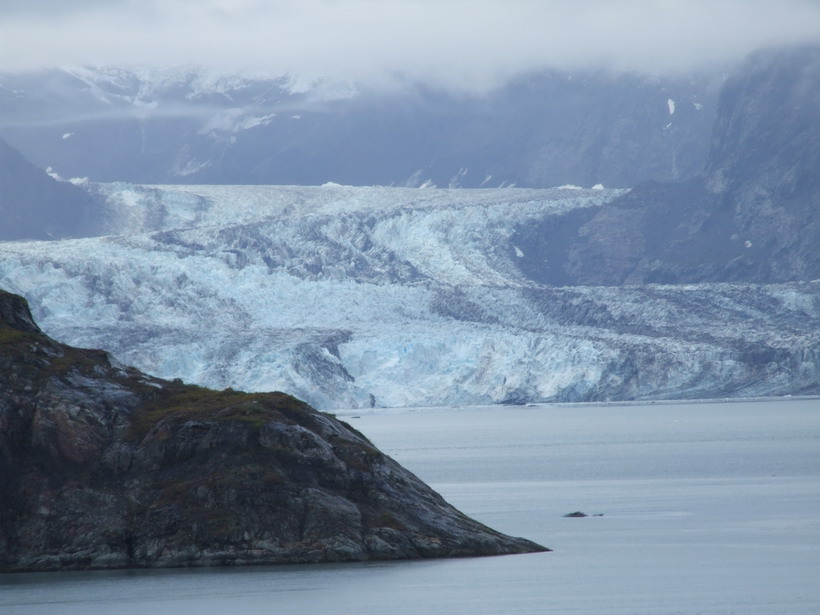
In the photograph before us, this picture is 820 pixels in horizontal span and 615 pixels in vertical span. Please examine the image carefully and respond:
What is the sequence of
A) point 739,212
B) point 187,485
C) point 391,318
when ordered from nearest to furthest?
point 187,485, point 391,318, point 739,212

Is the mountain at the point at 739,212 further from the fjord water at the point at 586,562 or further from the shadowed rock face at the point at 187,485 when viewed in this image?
the shadowed rock face at the point at 187,485

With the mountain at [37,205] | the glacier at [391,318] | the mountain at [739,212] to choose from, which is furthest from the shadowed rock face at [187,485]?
the mountain at [37,205]

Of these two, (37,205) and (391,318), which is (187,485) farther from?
(37,205)

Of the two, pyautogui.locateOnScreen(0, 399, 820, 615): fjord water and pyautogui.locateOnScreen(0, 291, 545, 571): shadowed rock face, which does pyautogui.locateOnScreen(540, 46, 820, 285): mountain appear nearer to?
pyautogui.locateOnScreen(0, 399, 820, 615): fjord water

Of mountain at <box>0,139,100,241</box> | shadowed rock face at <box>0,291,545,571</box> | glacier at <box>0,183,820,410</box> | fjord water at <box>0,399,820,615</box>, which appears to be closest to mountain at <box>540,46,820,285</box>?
glacier at <box>0,183,820,410</box>

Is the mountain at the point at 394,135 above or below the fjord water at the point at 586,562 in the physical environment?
above

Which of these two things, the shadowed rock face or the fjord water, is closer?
the fjord water

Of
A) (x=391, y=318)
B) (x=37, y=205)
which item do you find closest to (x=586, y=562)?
(x=391, y=318)
